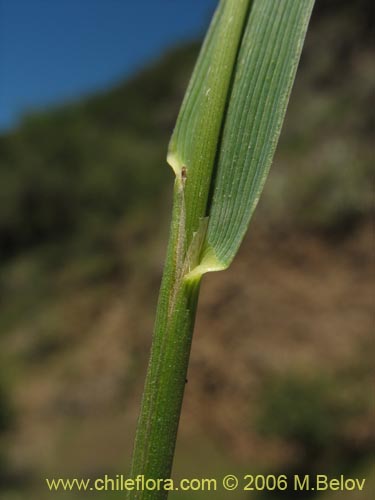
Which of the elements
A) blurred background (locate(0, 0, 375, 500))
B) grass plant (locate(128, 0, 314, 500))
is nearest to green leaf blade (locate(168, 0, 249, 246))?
grass plant (locate(128, 0, 314, 500))

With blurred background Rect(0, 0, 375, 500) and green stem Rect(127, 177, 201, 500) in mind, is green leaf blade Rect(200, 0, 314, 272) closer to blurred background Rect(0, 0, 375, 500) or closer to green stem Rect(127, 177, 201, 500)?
green stem Rect(127, 177, 201, 500)

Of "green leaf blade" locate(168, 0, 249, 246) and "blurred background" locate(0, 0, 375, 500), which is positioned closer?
"green leaf blade" locate(168, 0, 249, 246)

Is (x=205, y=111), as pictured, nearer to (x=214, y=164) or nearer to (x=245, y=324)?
(x=214, y=164)

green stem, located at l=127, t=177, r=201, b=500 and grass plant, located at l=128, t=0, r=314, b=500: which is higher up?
grass plant, located at l=128, t=0, r=314, b=500

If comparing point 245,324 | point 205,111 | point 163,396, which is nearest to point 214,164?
point 205,111

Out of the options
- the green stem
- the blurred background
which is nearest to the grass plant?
the green stem

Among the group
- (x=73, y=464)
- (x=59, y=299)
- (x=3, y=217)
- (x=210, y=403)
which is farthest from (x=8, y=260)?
(x=210, y=403)

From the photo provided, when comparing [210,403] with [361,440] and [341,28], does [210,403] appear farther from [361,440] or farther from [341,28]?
[341,28]

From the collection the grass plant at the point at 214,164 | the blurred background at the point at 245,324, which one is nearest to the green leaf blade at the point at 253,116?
the grass plant at the point at 214,164

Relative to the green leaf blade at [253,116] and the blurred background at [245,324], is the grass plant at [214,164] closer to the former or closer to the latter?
the green leaf blade at [253,116]

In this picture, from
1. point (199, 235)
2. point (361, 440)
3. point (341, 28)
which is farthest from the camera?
point (341, 28)

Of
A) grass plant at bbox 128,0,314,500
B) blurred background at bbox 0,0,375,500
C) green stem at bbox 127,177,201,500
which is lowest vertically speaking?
green stem at bbox 127,177,201,500
